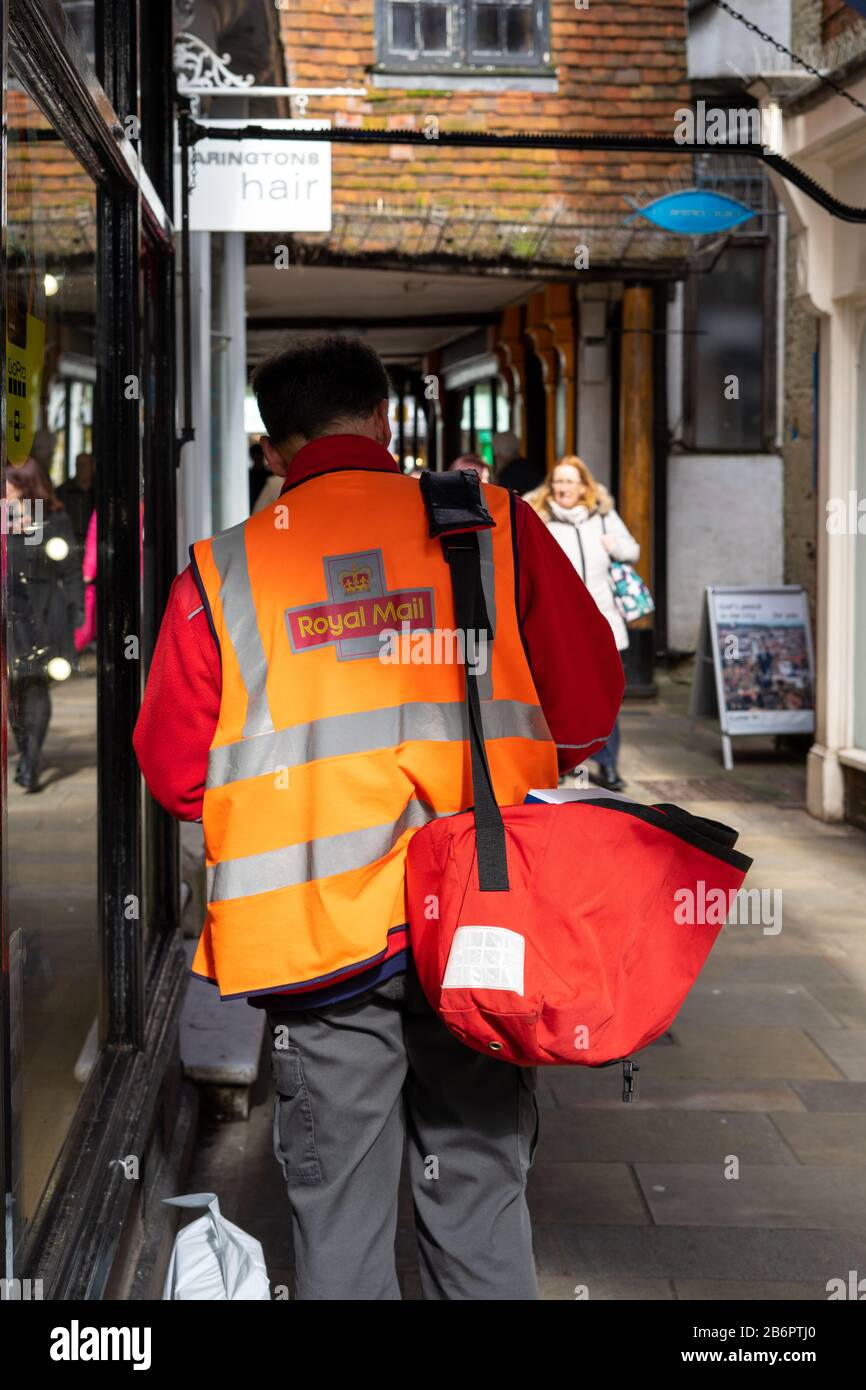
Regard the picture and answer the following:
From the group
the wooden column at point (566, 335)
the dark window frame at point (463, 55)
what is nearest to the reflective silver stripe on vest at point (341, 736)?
the dark window frame at point (463, 55)

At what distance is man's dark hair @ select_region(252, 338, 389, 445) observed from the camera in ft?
8.87

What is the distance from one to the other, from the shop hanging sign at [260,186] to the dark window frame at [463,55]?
7803 mm

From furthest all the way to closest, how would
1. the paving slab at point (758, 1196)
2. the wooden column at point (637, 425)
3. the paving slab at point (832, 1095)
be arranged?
the wooden column at point (637, 425) < the paving slab at point (832, 1095) < the paving slab at point (758, 1196)

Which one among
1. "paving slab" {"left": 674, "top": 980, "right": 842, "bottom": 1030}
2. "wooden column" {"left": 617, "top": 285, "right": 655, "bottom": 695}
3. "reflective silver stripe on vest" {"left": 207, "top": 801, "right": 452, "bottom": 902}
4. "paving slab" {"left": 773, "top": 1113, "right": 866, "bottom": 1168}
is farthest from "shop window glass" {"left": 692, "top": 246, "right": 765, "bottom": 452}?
"reflective silver stripe on vest" {"left": 207, "top": 801, "right": 452, "bottom": 902}

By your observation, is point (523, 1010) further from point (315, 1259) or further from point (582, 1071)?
point (582, 1071)

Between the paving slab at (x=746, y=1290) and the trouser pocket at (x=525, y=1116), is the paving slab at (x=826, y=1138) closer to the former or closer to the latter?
the paving slab at (x=746, y=1290)

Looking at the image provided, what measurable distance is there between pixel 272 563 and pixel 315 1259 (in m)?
1.10

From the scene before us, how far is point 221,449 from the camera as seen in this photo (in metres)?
Answer: 10.3

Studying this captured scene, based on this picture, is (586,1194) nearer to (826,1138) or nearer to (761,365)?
(826,1138)

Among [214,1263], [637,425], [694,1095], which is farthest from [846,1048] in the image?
[637,425]

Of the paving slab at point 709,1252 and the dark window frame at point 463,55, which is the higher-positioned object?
the dark window frame at point 463,55

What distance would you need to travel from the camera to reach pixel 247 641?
2525 mm

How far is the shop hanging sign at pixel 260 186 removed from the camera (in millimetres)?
6777
